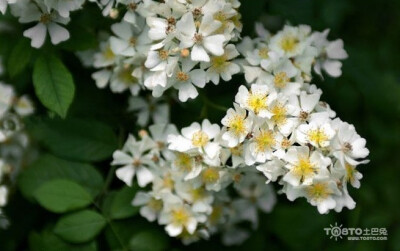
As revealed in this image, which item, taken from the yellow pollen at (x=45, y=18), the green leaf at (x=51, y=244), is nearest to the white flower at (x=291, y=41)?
the yellow pollen at (x=45, y=18)

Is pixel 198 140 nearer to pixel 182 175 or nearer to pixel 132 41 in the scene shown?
pixel 182 175

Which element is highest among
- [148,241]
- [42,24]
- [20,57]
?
[42,24]

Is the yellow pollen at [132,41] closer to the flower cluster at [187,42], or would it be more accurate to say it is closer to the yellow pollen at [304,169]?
the flower cluster at [187,42]

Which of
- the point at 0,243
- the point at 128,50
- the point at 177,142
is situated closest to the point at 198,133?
the point at 177,142

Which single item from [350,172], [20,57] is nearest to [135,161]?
[20,57]

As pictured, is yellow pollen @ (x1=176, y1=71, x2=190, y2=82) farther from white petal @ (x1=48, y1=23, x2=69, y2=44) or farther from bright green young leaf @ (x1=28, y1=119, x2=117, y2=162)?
bright green young leaf @ (x1=28, y1=119, x2=117, y2=162)
